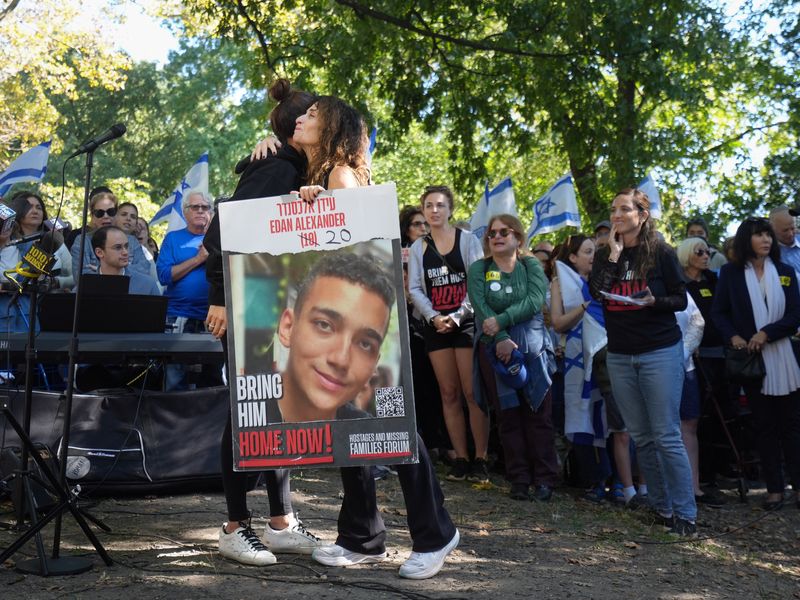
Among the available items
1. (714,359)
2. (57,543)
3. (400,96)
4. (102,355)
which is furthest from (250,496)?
(400,96)

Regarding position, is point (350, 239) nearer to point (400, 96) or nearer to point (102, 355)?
point (102, 355)

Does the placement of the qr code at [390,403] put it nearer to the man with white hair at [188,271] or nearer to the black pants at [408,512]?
the black pants at [408,512]

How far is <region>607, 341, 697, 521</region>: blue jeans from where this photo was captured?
6668 millimetres

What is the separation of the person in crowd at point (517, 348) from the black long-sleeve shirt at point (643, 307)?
82cm

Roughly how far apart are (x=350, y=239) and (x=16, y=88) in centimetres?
2525

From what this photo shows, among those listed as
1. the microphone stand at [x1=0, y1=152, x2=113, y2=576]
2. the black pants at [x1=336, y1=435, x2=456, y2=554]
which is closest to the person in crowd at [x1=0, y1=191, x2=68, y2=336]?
the microphone stand at [x1=0, y1=152, x2=113, y2=576]

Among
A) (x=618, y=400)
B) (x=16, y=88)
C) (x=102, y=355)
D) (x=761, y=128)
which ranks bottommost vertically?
(x=618, y=400)

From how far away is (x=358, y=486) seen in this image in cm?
477

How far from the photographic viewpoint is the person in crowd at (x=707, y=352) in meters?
9.06

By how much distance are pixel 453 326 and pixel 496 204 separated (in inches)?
137

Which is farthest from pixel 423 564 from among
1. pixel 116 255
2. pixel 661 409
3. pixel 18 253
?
pixel 18 253

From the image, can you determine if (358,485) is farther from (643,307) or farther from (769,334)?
(769,334)

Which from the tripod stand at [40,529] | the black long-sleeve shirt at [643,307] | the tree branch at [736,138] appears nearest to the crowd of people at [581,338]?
the black long-sleeve shirt at [643,307]

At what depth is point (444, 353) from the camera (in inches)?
326
